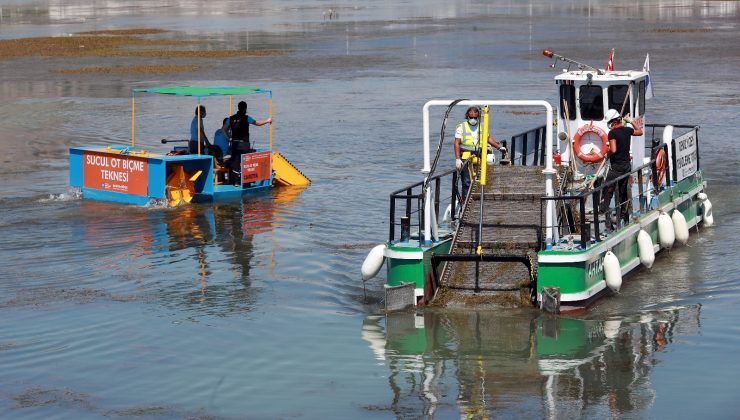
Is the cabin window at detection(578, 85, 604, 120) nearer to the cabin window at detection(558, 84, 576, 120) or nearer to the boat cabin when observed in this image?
the boat cabin

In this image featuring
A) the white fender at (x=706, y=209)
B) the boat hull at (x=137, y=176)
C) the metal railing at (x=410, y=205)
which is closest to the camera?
the metal railing at (x=410, y=205)

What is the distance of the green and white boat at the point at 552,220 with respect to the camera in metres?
14.9

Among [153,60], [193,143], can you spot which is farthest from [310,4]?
[193,143]

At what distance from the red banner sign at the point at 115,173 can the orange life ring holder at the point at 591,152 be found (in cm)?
787

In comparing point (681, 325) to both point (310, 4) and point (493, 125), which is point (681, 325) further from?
point (310, 4)

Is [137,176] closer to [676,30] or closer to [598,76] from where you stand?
[598,76]

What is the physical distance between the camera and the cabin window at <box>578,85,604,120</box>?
1886 centimetres

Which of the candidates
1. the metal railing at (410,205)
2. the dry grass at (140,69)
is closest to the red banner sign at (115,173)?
the metal railing at (410,205)

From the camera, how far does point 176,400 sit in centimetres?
1223

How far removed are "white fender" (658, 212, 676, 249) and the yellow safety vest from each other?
2.89 m

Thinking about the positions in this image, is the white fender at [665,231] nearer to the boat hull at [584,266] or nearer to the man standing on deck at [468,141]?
the boat hull at [584,266]

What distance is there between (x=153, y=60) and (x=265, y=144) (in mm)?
23690

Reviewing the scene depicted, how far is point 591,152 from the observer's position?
18.6 m

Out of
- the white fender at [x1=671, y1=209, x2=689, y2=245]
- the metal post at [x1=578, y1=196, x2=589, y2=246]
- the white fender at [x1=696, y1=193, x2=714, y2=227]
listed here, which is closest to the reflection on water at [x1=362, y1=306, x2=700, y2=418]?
the metal post at [x1=578, y1=196, x2=589, y2=246]
